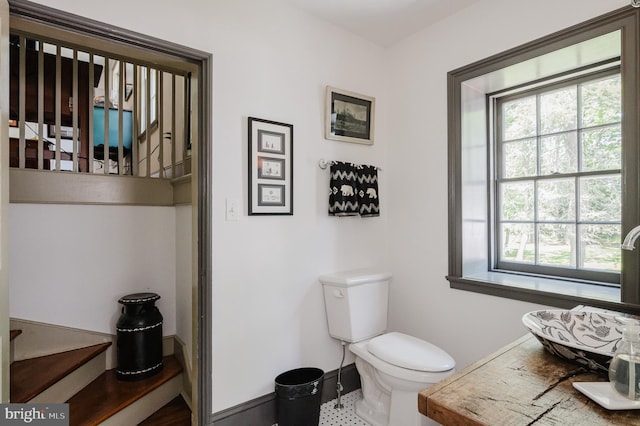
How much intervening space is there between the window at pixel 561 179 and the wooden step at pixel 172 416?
2258 millimetres

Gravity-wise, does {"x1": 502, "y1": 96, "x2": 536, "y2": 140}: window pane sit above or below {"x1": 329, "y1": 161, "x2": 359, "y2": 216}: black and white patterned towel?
above

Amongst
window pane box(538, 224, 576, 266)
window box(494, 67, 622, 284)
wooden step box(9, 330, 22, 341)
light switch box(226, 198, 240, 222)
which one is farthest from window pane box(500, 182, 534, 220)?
wooden step box(9, 330, 22, 341)

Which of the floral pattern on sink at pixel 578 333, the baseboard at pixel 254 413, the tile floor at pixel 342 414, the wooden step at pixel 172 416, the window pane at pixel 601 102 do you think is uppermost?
the window pane at pixel 601 102

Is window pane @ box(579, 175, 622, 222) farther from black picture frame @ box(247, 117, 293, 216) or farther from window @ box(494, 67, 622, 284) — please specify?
black picture frame @ box(247, 117, 293, 216)

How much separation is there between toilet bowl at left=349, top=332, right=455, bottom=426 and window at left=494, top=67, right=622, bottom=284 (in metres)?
0.91

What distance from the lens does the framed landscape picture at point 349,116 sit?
7.31 ft

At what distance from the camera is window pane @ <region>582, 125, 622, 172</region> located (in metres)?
1.77

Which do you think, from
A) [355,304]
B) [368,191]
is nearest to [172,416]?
[355,304]

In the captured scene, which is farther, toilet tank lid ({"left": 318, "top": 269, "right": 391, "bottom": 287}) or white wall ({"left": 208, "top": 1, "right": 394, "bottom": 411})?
toilet tank lid ({"left": 318, "top": 269, "right": 391, "bottom": 287})

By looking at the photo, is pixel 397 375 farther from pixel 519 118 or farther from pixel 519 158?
pixel 519 118

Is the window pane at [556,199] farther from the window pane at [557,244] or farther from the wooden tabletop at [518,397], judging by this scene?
the wooden tabletop at [518,397]

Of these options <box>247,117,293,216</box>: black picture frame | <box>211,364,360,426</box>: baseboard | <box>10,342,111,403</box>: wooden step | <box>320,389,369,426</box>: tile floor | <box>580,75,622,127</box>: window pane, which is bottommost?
<box>320,389,369,426</box>: tile floor

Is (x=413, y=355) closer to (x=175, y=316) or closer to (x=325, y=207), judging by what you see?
(x=325, y=207)

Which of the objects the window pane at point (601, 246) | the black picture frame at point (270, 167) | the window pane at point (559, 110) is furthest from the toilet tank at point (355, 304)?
the window pane at point (559, 110)
